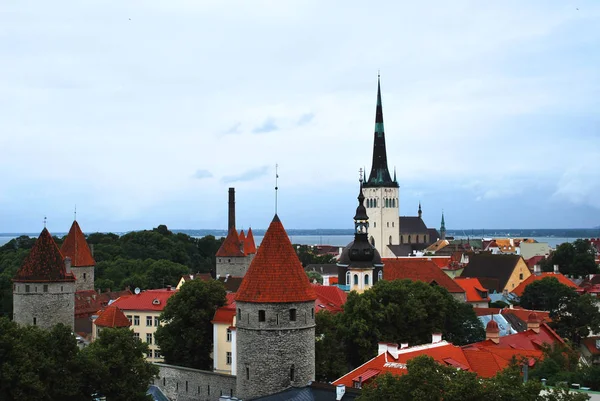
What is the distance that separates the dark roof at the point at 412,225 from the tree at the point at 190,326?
331ft

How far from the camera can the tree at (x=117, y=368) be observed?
101ft

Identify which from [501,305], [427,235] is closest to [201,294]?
[501,305]

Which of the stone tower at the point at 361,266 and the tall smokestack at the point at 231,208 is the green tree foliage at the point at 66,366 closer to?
the stone tower at the point at 361,266

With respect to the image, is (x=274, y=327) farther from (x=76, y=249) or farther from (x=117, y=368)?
(x=76, y=249)

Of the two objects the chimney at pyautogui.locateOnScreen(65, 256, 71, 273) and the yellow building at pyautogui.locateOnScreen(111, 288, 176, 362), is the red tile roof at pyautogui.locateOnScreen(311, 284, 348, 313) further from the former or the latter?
the chimney at pyautogui.locateOnScreen(65, 256, 71, 273)

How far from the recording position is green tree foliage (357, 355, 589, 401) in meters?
20.7

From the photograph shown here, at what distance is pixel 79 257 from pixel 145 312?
13.7 metres

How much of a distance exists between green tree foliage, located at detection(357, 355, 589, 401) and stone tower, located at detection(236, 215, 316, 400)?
688 cm

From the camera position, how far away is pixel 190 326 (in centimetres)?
4503

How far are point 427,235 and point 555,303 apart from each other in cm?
8658

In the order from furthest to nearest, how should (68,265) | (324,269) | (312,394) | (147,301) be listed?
(324,269)
(68,265)
(147,301)
(312,394)

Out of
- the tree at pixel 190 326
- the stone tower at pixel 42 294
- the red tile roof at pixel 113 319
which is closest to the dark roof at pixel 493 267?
the red tile roof at pixel 113 319

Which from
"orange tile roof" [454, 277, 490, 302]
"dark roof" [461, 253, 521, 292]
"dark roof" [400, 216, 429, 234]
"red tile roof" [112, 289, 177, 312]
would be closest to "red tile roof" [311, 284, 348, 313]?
"red tile roof" [112, 289, 177, 312]

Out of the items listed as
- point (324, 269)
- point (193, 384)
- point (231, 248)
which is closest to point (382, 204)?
point (324, 269)
